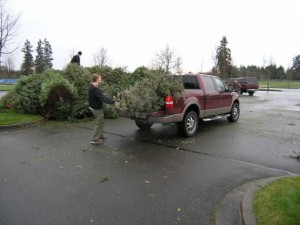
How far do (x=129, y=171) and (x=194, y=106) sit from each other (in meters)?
4.11

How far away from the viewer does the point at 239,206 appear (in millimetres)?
4387

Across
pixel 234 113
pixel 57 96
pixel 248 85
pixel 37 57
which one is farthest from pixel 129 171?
pixel 37 57

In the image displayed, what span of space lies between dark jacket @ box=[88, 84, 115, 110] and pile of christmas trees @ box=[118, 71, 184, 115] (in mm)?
476

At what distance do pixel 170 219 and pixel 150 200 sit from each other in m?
0.64

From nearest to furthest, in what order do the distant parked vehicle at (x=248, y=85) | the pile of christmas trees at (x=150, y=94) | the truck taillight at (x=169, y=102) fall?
1. the pile of christmas trees at (x=150, y=94)
2. the truck taillight at (x=169, y=102)
3. the distant parked vehicle at (x=248, y=85)

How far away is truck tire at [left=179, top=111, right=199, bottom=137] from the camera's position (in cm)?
886

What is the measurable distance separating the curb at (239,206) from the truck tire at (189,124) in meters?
3.71

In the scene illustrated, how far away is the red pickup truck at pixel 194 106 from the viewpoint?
8273 millimetres

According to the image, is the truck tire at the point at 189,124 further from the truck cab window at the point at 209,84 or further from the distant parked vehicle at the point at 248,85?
the distant parked vehicle at the point at 248,85

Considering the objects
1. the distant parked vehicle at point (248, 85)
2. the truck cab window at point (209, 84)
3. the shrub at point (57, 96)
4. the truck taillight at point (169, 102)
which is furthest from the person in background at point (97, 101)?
the distant parked vehicle at point (248, 85)

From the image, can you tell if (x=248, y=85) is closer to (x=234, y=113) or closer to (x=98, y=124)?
(x=234, y=113)

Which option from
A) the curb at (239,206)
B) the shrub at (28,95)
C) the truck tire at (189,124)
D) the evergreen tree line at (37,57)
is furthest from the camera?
the evergreen tree line at (37,57)

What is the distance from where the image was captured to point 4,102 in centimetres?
1269

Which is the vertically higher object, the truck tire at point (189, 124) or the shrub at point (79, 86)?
the shrub at point (79, 86)
